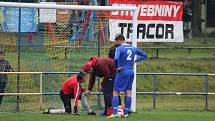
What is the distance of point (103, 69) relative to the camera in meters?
19.4

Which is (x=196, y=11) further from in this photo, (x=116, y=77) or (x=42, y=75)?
(x=116, y=77)

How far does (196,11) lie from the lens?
44.0 m

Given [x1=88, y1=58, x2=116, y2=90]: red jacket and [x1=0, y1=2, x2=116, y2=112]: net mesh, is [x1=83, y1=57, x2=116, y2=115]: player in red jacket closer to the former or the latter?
[x1=88, y1=58, x2=116, y2=90]: red jacket

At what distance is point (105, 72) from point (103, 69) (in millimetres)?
92

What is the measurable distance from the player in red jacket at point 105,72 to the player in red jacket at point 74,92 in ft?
0.82

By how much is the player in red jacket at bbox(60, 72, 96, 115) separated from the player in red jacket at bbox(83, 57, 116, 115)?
25cm

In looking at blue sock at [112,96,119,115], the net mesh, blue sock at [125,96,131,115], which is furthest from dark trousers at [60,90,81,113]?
the net mesh

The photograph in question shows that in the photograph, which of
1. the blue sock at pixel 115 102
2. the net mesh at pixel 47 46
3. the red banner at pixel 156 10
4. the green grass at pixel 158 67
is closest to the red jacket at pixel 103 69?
the blue sock at pixel 115 102

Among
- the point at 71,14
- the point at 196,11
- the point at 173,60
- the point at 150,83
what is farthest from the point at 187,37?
the point at 71,14

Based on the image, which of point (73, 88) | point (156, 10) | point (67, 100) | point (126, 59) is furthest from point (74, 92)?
point (156, 10)

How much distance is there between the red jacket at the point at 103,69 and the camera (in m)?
19.5

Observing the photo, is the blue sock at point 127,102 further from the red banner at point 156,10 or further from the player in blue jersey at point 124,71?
the red banner at point 156,10

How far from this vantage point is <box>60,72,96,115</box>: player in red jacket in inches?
781

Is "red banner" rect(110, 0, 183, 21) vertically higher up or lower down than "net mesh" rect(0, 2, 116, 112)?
higher up
